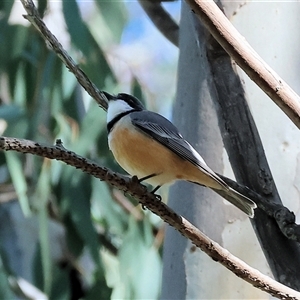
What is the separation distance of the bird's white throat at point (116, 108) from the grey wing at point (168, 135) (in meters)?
0.06

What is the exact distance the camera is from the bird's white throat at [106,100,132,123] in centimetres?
136

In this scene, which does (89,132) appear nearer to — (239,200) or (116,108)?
(116,108)

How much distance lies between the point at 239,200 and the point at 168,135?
26 centimetres

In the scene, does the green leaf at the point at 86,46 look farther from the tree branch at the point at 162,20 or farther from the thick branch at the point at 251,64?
the thick branch at the point at 251,64

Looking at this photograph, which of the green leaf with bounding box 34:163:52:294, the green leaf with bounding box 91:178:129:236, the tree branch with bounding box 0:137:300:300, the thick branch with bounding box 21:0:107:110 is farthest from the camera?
the green leaf with bounding box 91:178:129:236

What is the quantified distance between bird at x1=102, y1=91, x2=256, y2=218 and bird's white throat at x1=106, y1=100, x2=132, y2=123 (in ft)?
0.27

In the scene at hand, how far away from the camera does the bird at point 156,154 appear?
3.68 ft

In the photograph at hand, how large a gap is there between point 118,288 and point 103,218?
1.31 feet

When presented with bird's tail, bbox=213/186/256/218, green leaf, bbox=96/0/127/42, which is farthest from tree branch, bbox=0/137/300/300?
green leaf, bbox=96/0/127/42

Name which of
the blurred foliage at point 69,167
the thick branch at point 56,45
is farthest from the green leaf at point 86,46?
the thick branch at point 56,45

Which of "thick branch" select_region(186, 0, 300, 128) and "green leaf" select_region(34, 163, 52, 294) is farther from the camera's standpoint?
"green leaf" select_region(34, 163, 52, 294)

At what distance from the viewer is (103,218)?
2059 mm

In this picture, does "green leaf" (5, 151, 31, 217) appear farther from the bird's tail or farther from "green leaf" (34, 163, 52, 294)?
the bird's tail

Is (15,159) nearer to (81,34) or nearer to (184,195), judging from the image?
(81,34)
